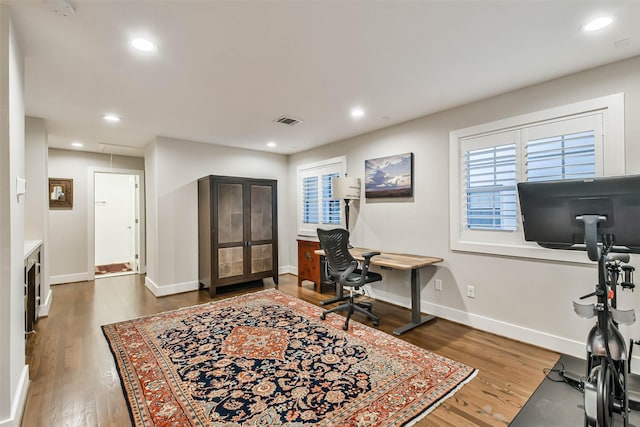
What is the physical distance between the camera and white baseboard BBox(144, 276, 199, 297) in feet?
14.7

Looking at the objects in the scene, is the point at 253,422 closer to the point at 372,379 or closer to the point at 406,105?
the point at 372,379

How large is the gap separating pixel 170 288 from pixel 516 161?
189 inches

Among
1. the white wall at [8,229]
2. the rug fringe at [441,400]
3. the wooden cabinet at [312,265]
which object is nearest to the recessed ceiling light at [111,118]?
the white wall at [8,229]

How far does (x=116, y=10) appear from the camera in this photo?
1.71m

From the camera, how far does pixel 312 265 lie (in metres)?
4.78

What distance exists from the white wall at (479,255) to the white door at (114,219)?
19.4ft

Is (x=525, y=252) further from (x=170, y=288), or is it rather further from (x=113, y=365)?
(x=170, y=288)

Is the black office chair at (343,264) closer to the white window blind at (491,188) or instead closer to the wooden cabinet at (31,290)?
the white window blind at (491,188)

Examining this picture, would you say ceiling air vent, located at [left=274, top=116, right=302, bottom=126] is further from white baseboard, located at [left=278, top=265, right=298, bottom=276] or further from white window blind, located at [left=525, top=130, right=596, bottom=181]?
white baseboard, located at [left=278, top=265, right=298, bottom=276]

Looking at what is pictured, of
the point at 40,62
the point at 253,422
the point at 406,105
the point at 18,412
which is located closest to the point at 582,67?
the point at 406,105

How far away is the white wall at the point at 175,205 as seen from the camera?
4520 millimetres

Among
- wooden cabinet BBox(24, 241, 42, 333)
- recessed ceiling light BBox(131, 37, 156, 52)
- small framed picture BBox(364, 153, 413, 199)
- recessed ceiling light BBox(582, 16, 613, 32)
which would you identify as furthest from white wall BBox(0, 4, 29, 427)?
small framed picture BBox(364, 153, 413, 199)

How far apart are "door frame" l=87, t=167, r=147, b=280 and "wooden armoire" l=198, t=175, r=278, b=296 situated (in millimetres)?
2003

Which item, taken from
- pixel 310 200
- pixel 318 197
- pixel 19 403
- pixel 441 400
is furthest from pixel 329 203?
pixel 19 403
